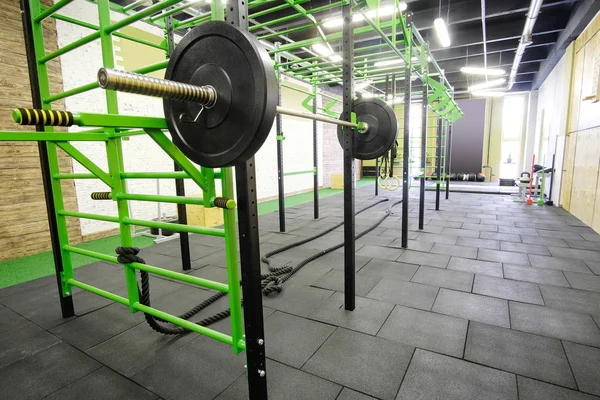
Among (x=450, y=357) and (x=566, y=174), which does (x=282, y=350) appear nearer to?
(x=450, y=357)

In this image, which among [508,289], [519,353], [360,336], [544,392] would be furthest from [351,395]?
[508,289]

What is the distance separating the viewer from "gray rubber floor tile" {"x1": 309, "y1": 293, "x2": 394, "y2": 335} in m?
1.83

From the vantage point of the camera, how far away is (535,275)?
2539mm

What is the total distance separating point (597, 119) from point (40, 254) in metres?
6.83

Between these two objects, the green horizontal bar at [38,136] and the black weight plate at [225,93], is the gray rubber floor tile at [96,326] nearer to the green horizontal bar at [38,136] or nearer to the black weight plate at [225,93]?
the green horizontal bar at [38,136]

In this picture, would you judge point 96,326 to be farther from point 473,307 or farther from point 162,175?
point 473,307

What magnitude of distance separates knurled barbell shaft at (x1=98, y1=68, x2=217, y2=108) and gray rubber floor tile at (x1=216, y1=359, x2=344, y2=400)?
1186 millimetres

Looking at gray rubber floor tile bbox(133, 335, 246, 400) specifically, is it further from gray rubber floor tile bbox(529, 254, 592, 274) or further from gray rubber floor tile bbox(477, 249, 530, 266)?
gray rubber floor tile bbox(529, 254, 592, 274)

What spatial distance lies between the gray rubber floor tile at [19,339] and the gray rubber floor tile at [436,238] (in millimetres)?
3446

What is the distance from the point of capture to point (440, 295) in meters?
2.20

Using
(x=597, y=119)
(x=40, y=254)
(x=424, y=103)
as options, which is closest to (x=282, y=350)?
(x=40, y=254)

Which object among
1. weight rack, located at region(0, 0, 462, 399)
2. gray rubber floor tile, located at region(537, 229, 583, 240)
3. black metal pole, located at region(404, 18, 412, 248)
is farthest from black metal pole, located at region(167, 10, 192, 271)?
gray rubber floor tile, located at region(537, 229, 583, 240)

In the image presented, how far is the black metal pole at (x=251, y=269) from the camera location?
1104 mm

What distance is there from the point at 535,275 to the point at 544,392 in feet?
5.07
